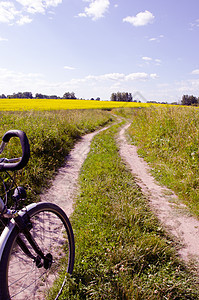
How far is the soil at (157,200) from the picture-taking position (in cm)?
384

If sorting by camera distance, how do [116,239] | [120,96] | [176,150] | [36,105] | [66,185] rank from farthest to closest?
[120,96], [36,105], [176,150], [66,185], [116,239]

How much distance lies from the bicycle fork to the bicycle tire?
0.04 m

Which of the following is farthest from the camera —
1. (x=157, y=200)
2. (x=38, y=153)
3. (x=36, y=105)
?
(x=36, y=105)

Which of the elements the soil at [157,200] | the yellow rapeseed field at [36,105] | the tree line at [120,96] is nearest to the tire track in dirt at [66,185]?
the soil at [157,200]

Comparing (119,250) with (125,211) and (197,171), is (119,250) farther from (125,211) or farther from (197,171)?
(197,171)

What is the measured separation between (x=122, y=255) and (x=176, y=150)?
5813mm

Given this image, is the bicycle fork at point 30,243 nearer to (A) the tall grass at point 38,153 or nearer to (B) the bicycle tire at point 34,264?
(B) the bicycle tire at point 34,264

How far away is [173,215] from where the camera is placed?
183 inches

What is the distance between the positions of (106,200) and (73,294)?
237 cm

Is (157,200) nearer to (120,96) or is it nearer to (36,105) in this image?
(36,105)

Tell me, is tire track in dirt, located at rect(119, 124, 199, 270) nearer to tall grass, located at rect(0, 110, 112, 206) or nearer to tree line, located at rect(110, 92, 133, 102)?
tall grass, located at rect(0, 110, 112, 206)

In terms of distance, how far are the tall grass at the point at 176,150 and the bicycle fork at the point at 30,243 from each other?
3.60 m

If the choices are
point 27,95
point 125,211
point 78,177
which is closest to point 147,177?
point 78,177

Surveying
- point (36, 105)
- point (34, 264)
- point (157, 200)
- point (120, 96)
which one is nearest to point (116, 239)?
point (34, 264)
